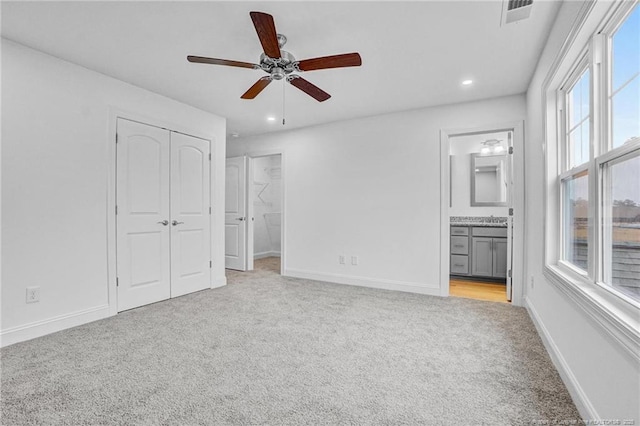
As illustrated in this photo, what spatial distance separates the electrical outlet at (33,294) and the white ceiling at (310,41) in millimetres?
2002

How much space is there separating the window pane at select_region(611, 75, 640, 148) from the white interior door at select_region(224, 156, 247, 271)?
4714 mm

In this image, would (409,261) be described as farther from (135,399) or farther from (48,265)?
(48,265)

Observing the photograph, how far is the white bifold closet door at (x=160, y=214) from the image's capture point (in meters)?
3.20

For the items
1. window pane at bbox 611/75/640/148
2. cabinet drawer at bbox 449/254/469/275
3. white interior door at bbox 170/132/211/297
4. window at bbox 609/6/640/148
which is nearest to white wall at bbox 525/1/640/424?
window at bbox 609/6/640/148

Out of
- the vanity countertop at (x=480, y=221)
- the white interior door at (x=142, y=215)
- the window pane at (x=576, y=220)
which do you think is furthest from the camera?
the vanity countertop at (x=480, y=221)

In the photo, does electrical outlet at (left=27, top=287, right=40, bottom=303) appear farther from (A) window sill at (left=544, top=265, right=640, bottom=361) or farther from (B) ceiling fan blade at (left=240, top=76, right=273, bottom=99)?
(A) window sill at (left=544, top=265, right=640, bottom=361)

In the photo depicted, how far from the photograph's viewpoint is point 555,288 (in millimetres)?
2111

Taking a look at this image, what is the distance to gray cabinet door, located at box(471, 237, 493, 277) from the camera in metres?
4.50

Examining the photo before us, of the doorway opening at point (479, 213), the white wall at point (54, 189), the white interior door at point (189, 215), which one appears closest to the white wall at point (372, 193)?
the doorway opening at point (479, 213)

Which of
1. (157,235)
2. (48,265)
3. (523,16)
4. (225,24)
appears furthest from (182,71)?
(523,16)

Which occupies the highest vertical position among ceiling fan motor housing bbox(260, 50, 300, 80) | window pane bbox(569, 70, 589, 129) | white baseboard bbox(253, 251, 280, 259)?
ceiling fan motor housing bbox(260, 50, 300, 80)

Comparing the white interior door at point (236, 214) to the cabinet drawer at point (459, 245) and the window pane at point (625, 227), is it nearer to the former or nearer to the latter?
the cabinet drawer at point (459, 245)

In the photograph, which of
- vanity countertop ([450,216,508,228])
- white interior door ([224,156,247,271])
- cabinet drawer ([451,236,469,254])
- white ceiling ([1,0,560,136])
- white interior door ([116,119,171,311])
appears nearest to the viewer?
white ceiling ([1,0,560,136])

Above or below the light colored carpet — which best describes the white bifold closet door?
above
